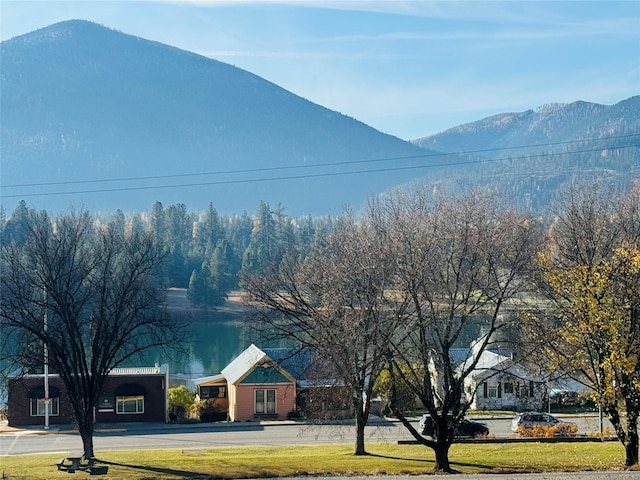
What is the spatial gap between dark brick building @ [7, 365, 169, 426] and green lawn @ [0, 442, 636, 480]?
40.0 feet

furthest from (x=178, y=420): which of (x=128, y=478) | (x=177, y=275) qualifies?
(x=177, y=275)

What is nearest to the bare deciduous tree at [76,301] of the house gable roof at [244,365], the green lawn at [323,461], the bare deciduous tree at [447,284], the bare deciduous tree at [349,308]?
the green lawn at [323,461]

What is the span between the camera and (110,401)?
140 ft

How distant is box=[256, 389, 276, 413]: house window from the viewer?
44.3m

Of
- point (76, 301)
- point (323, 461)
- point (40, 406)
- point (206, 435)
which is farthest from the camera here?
point (40, 406)

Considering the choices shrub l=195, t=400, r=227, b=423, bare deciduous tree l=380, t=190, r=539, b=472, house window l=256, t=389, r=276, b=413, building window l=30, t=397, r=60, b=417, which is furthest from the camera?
house window l=256, t=389, r=276, b=413

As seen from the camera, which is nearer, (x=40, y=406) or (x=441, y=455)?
(x=441, y=455)

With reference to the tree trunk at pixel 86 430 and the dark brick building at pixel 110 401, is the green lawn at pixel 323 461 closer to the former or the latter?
the tree trunk at pixel 86 430

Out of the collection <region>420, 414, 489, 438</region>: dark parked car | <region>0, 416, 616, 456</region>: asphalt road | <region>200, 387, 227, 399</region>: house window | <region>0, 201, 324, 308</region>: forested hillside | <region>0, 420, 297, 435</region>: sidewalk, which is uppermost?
<region>0, 201, 324, 308</region>: forested hillside

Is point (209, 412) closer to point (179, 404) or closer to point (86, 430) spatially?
point (179, 404)

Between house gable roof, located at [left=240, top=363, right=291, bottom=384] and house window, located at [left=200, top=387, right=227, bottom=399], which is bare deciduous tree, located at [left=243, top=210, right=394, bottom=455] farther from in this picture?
house window, located at [left=200, top=387, right=227, bottom=399]

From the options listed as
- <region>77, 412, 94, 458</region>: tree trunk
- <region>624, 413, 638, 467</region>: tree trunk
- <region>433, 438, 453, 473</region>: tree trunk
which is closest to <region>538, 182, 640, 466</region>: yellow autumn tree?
<region>624, 413, 638, 467</region>: tree trunk

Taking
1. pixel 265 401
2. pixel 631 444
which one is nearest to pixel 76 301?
pixel 631 444

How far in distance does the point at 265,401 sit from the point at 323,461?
18890mm
